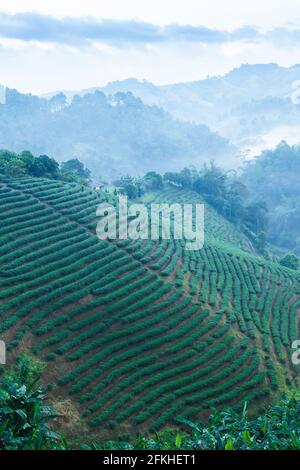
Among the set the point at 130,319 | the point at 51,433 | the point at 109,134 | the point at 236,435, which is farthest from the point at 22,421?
the point at 109,134

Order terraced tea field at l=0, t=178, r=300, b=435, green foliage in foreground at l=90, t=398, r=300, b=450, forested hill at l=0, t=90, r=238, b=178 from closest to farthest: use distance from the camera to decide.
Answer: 1. green foliage in foreground at l=90, t=398, r=300, b=450
2. terraced tea field at l=0, t=178, r=300, b=435
3. forested hill at l=0, t=90, r=238, b=178

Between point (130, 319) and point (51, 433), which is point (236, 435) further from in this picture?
point (130, 319)

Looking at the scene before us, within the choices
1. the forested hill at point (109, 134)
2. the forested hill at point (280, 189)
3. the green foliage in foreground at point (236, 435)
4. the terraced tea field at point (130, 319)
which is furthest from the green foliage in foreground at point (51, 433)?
the forested hill at point (109, 134)

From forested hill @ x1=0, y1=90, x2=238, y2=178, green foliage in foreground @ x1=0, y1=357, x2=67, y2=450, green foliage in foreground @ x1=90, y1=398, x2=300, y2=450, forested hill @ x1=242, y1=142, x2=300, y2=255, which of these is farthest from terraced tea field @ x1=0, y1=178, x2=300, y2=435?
forested hill @ x1=0, y1=90, x2=238, y2=178

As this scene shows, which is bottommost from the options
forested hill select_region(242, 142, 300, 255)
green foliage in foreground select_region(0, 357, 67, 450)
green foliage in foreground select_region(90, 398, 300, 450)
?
forested hill select_region(242, 142, 300, 255)

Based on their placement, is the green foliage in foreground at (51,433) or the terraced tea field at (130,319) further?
the terraced tea field at (130,319)

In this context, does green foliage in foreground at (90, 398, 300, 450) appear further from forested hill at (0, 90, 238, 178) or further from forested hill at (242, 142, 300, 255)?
forested hill at (0, 90, 238, 178)

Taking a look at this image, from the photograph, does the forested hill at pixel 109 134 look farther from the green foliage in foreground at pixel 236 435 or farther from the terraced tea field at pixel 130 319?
the green foliage in foreground at pixel 236 435
